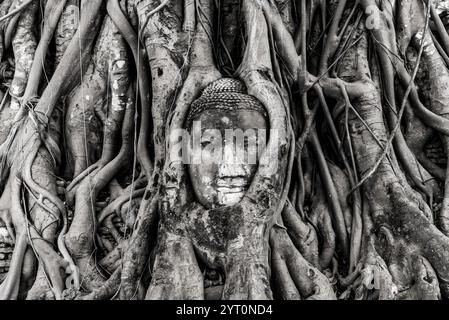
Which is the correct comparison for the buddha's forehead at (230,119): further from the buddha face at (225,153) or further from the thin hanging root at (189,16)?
the thin hanging root at (189,16)

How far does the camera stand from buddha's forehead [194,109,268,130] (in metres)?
2.42

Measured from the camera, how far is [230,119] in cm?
243

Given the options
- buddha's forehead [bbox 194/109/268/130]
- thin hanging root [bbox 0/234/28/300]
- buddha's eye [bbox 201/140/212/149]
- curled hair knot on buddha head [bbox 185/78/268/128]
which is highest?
curled hair knot on buddha head [bbox 185/78/268/128]

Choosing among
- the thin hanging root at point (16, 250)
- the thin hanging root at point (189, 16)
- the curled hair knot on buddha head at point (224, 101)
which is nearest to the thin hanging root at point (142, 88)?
the thin hanging root at point (189, 16)

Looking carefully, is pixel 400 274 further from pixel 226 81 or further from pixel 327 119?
pixel 226 81

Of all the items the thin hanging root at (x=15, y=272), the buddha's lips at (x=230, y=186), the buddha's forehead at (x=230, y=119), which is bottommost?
the thin hanging root at (x=15, y=272)

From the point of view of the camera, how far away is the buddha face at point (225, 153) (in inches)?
92.2

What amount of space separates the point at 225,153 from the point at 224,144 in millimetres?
53

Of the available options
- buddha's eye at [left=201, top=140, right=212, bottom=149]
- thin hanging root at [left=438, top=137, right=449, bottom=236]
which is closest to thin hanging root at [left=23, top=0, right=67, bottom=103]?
buddha's eye at [left=201, top=140, right=212, bottom=149]

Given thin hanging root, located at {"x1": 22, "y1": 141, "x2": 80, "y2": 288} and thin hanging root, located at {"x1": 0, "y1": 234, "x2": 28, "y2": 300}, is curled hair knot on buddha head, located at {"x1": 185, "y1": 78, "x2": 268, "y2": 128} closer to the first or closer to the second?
thin hanging root, located at {"x1": 22, "y1": 141, "x2": 80, "y2": 288}

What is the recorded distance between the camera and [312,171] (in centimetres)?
294

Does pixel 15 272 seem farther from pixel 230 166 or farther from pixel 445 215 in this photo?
pixel 445 215

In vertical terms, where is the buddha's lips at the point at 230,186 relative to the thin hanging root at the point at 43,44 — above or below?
below
